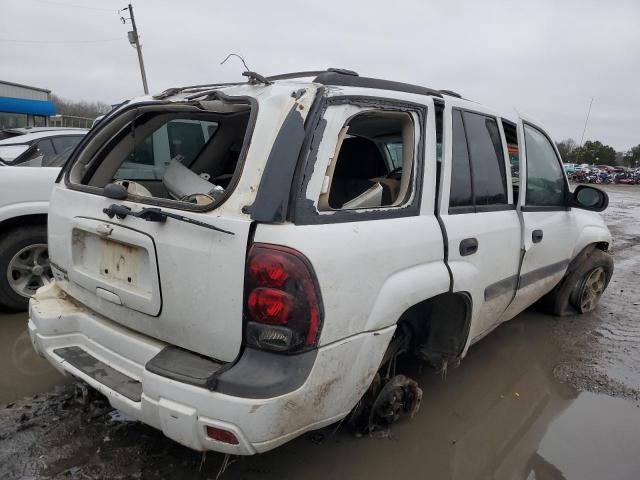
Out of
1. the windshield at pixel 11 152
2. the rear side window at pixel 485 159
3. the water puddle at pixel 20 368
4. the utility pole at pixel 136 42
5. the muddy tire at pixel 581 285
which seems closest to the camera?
the rear side window at pixel 485 159

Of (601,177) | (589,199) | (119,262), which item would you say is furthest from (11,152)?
(601,177)

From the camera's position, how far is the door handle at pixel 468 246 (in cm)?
256

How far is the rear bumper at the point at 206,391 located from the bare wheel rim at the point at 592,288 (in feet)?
11.4

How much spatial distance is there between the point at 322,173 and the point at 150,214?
2.45 ft

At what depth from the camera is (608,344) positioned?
13.9 feet

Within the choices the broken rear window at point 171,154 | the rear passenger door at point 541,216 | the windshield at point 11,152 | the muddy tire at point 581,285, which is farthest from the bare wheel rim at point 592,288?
the windshield at point 11,152

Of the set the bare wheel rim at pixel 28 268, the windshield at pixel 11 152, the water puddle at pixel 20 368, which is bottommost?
the water puddle at pixel 20 368

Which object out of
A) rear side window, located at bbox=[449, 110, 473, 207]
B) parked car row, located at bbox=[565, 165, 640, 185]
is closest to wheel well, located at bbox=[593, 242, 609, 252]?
rear side window, located at bbox=[449, 110, 473, 207]

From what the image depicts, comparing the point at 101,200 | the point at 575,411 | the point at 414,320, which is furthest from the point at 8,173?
the point at 575,411

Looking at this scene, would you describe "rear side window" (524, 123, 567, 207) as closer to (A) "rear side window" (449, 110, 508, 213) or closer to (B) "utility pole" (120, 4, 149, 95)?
(A) "rear side window" (449, 110, 508, 213)

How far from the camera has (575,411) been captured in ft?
10.3

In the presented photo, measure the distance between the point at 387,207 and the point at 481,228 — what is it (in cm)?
85

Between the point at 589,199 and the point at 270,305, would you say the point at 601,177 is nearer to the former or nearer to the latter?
the point at 589,199

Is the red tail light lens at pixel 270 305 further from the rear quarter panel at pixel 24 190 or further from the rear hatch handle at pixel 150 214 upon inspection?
the rear quarter panel at pixel 24 190
